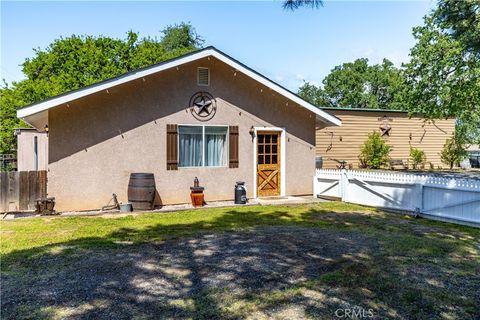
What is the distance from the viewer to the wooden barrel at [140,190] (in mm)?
9227

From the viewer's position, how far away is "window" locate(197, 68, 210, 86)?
412 inches

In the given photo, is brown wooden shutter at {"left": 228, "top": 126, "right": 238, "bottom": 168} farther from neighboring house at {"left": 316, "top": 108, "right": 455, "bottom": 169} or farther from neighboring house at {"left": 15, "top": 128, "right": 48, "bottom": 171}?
neighboring house at {"left": 316, "top": 108, "right": 455, "bottom": 169}

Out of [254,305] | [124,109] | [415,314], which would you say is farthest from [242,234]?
[124,109]

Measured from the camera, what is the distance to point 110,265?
495 centimetres

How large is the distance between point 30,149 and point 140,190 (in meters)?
6.72

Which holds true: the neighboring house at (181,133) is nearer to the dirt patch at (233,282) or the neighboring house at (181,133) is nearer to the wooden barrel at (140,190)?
the wooden barrel at (140,190)

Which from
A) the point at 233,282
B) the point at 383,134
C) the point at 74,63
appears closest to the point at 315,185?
the point at 233,282

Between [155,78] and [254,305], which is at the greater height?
[155,78]

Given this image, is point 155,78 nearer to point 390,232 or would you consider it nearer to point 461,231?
point 390,232

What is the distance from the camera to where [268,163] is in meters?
11.6

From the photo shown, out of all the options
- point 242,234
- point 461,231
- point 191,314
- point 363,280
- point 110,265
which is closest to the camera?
point 191,314

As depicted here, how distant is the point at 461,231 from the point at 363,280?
417 cm

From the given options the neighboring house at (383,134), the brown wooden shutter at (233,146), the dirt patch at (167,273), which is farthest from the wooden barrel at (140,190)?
the neighboring house at (383,134)

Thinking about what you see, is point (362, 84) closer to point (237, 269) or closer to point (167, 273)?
point (237, 269)
